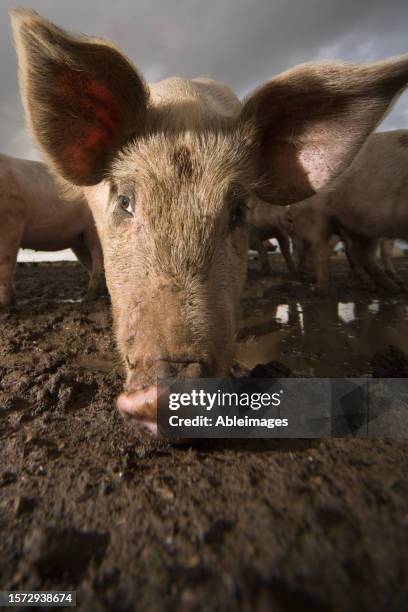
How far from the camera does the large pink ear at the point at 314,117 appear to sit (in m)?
1.97

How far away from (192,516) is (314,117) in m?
2.51

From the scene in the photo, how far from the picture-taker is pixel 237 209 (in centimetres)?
228

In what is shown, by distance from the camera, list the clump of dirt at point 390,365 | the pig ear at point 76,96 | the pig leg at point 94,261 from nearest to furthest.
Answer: the pig ear at point 76,96
the clump of dirt at point 390,365
the pig leg at point 94,261

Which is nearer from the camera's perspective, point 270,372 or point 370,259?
point 270,372

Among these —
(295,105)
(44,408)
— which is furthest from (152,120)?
(44,408)

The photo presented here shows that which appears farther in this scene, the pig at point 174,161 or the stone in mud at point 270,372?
the stone in mud at point 270,372

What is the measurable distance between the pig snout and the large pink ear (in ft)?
5.62

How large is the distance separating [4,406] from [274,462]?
65.7 inches

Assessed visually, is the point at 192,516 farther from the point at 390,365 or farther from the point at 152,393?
the point at 390,365

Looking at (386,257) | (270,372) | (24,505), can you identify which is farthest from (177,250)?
(386,257)

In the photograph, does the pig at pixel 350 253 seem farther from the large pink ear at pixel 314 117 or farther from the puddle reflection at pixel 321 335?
the large pink ear at pixel 314 117

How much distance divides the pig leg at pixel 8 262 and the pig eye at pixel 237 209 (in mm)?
4157

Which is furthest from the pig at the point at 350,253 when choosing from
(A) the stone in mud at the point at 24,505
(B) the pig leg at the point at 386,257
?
(A) the stone in mud at the point at 24,505

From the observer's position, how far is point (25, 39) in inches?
68.4
